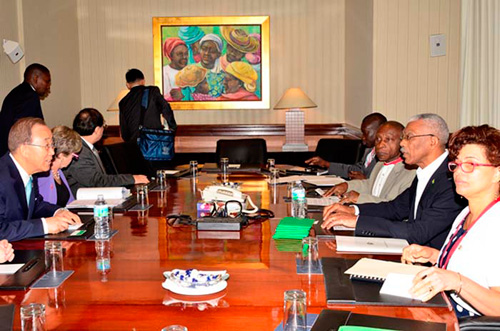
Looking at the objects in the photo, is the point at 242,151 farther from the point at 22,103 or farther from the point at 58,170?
the point at 58,170

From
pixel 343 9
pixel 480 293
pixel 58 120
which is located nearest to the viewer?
pixel 480 293

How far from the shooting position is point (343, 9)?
849cm

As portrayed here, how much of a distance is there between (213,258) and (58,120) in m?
5.90

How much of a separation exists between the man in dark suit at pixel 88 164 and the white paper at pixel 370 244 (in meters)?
2.35

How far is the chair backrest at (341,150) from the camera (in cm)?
620

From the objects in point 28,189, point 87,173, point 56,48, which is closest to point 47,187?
point 28,189

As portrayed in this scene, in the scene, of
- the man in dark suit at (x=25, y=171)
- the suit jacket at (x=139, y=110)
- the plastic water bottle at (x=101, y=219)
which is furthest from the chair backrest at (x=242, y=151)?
the plastic water bottle at (x=101, y=219)

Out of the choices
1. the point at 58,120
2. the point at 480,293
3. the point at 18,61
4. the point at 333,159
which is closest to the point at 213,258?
the point at 480,293

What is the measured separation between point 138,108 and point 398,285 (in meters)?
5.05

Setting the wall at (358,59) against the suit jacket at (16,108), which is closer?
the suit jacket at (16,108)

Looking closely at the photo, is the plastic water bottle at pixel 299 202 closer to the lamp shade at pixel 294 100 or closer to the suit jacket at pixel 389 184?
the suit jacket at pixel 389 184

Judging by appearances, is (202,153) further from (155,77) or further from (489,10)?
(489,10)

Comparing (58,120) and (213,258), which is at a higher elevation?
(58,120)

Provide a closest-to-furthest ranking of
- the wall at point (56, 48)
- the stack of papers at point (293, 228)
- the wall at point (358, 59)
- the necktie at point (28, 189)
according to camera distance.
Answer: the stack of papers at point (293, 228) < the necktie at point (28, 189) < the wall at point (358, 59) < the wall at point (56, 48)
